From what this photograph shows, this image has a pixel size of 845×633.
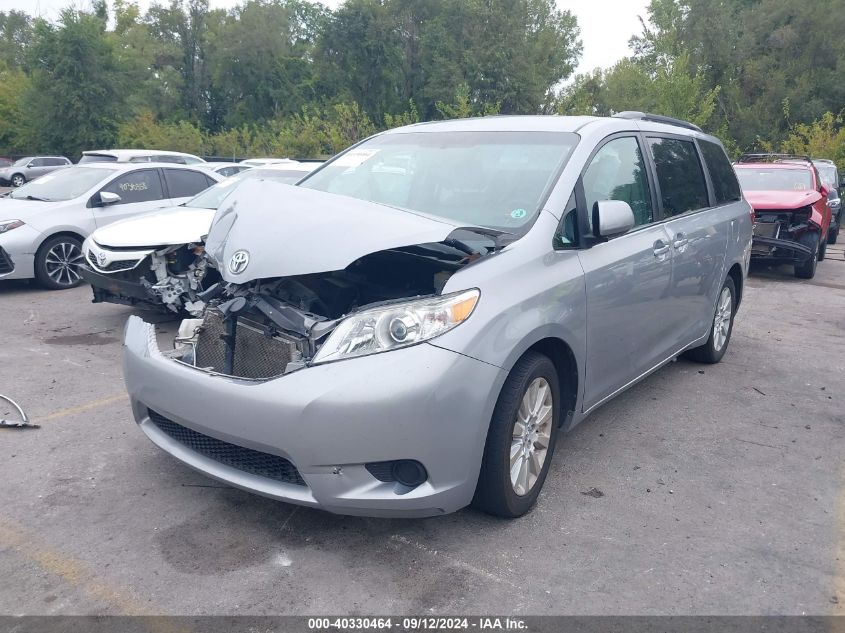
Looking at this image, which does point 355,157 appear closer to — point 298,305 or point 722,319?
point 298,305

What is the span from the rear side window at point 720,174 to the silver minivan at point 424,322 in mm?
1273

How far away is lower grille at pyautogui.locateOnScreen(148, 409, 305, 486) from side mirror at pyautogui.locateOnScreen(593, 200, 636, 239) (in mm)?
1920

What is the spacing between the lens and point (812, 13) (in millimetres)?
37500

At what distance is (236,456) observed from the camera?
3191 mm

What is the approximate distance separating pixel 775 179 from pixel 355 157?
31.1 ft

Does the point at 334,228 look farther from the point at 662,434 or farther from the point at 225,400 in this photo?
the point at 662,434

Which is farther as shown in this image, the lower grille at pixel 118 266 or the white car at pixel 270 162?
the white car at pixel 270 162

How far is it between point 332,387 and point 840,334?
6520 millimetres

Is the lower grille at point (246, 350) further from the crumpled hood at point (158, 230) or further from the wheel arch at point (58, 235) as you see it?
the wheel arch at point (58, 235)

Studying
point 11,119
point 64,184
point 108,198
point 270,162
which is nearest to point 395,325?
point 108,198

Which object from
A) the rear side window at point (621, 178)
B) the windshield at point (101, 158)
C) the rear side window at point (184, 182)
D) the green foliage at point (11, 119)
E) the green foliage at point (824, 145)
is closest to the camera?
the rear side window at point (621, 178)

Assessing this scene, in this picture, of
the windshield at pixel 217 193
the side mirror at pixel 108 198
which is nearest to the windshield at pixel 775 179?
the windshield at pixel 217 193

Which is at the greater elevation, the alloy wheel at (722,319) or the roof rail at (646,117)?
the roof rail at (646,117)

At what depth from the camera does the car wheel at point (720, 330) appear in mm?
5891
